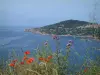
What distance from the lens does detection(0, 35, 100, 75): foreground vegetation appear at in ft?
6.98

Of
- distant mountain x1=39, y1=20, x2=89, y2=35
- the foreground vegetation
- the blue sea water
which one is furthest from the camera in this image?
distant mountain x1=39, y1=20, x2=89, y2=35

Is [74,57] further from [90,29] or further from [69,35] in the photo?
[69,35]

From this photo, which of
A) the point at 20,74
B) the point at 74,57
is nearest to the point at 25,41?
the point at 74,57

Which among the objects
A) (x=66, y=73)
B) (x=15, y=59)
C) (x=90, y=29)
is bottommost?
(x=66, y=73)

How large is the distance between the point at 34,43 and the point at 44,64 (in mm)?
1659

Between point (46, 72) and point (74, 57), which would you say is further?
point (74, 57)

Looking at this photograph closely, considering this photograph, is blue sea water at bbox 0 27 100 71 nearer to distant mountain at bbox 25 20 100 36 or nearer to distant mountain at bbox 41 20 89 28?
distant mountain at bbox 25 20 100 36

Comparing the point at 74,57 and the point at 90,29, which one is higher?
the point at 90,29

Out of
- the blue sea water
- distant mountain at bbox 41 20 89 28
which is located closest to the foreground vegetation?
the blue sea water

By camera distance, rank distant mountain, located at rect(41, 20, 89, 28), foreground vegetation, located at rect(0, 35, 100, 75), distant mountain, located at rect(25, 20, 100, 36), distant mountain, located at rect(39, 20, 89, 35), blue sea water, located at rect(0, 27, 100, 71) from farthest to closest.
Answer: distant mountain, located at rect(41, 20, 89, 28) → distant mountain, located at rect(39, 20, 89, 35) → distant mountain, located at rect(25, 20, 100, 36) → blue sea water, located at rect(0, 27, 100, 71) → foreground vegetation, located at rect(0, 35, 100, 75)

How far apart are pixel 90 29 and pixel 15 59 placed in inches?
49.2

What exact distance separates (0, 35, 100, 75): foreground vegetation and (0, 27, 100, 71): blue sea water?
0.20 metres

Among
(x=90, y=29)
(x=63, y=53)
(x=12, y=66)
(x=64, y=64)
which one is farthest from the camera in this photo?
(x=90, y=29)

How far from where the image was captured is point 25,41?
4.11 meters
